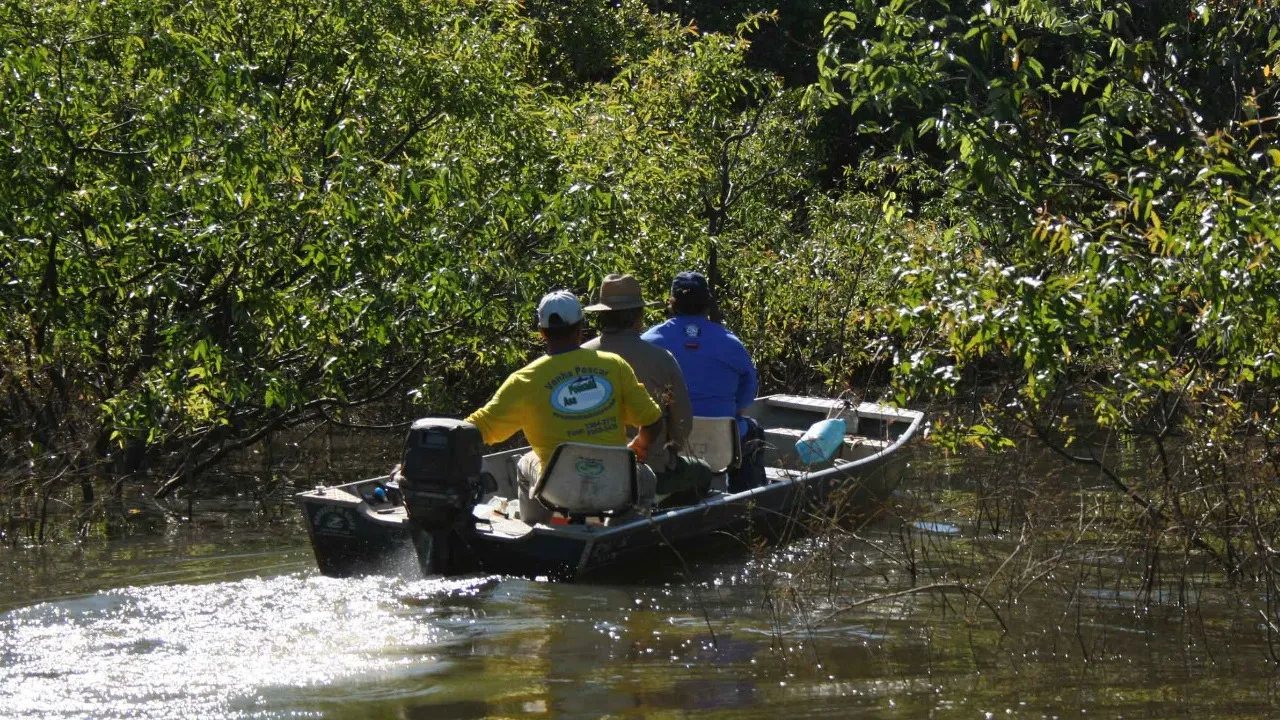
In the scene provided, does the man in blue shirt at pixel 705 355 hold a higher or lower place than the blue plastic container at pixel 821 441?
higher

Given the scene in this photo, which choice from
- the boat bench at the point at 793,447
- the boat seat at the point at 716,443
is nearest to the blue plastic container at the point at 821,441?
the boat bench at the point at 793,447

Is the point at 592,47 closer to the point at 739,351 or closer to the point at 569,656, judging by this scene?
the point at 739,351

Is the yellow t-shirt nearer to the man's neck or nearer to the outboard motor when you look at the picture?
the man's neck

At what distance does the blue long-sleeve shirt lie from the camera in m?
10.2

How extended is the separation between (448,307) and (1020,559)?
4714 millimetres

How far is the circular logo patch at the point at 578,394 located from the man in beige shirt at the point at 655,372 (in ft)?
2.08

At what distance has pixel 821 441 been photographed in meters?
11.7

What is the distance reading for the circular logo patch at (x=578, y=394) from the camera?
8.38 m

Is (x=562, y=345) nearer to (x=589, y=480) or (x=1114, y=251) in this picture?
(x=589, y=480)

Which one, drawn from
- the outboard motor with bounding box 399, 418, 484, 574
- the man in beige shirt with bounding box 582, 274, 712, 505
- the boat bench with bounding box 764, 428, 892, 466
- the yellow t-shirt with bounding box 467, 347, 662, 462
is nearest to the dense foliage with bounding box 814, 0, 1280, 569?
the yellow t-shirt with bounding box 467, 347, 662, 462

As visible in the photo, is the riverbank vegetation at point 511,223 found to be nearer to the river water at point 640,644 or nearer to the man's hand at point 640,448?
the river water at point 640,644

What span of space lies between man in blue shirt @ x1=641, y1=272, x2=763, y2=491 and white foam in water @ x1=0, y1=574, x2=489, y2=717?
2432 millimetres

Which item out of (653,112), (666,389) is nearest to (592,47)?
(653,112)

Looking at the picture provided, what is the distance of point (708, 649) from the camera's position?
702 centimetres
